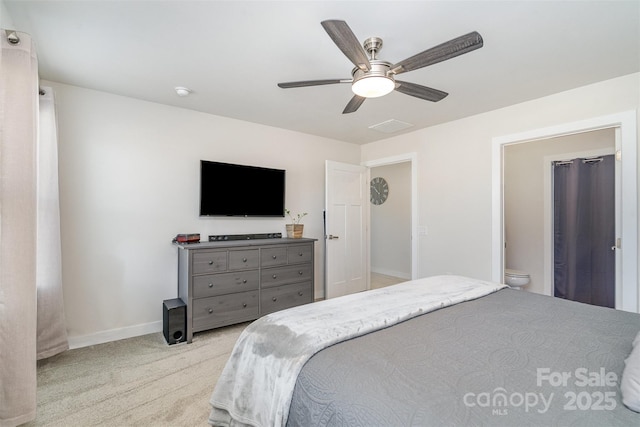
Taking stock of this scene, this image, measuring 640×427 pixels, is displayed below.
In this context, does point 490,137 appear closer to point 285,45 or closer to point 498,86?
point 498,86

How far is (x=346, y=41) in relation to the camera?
4.72ft

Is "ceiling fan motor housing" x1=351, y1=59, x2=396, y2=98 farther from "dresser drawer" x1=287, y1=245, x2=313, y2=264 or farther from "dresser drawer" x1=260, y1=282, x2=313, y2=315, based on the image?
"dresser drawer" x1=260, y1=282, x2=313, y2=315

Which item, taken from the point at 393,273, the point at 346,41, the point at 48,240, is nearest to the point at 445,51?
the point at 346,41

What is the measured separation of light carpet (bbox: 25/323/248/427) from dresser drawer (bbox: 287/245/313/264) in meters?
1.08

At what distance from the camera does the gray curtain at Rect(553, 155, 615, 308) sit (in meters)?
3.45

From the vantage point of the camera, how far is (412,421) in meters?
0.76

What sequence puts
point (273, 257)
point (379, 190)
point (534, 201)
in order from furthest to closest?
1. point (379, 190)
2. point (534, 201)
3. point (273, 257)

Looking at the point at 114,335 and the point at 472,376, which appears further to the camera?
the point at 114,335

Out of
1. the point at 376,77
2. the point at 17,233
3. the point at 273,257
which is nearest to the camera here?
the point at 17,233

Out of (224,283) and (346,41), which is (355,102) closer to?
(346,41)

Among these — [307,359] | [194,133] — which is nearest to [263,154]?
[194,133]

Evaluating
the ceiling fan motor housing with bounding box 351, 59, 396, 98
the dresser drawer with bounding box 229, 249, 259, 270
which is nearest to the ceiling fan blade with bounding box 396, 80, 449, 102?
the ceiling fan motor housing with bounding box 351, 59, 396, 98

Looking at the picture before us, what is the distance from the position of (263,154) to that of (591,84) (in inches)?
136

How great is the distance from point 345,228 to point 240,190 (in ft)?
5.51
